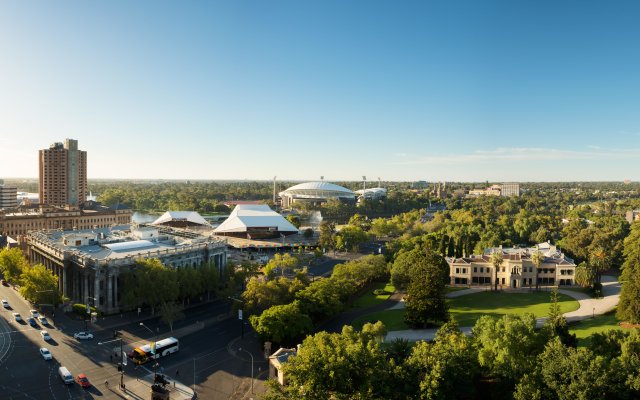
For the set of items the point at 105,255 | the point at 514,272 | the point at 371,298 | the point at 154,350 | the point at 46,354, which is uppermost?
the point at 105,255

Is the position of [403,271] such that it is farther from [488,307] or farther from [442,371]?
[442,371]

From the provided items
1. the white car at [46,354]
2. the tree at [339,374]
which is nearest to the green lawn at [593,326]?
the tree at [339,374]

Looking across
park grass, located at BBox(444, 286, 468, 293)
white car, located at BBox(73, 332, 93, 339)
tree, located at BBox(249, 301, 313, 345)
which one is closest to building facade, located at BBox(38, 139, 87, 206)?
white car, located at BBox(73, 332, 93, 339)

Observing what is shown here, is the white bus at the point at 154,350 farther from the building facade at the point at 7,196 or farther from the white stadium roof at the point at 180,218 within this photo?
the building facade at the point at 7,196

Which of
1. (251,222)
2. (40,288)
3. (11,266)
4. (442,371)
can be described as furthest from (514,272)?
(11,266)

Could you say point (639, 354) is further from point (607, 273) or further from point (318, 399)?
point (607, 273)

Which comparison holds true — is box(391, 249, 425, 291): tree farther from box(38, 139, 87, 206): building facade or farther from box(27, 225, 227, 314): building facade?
box(38, 139, 87, 206): building facade
